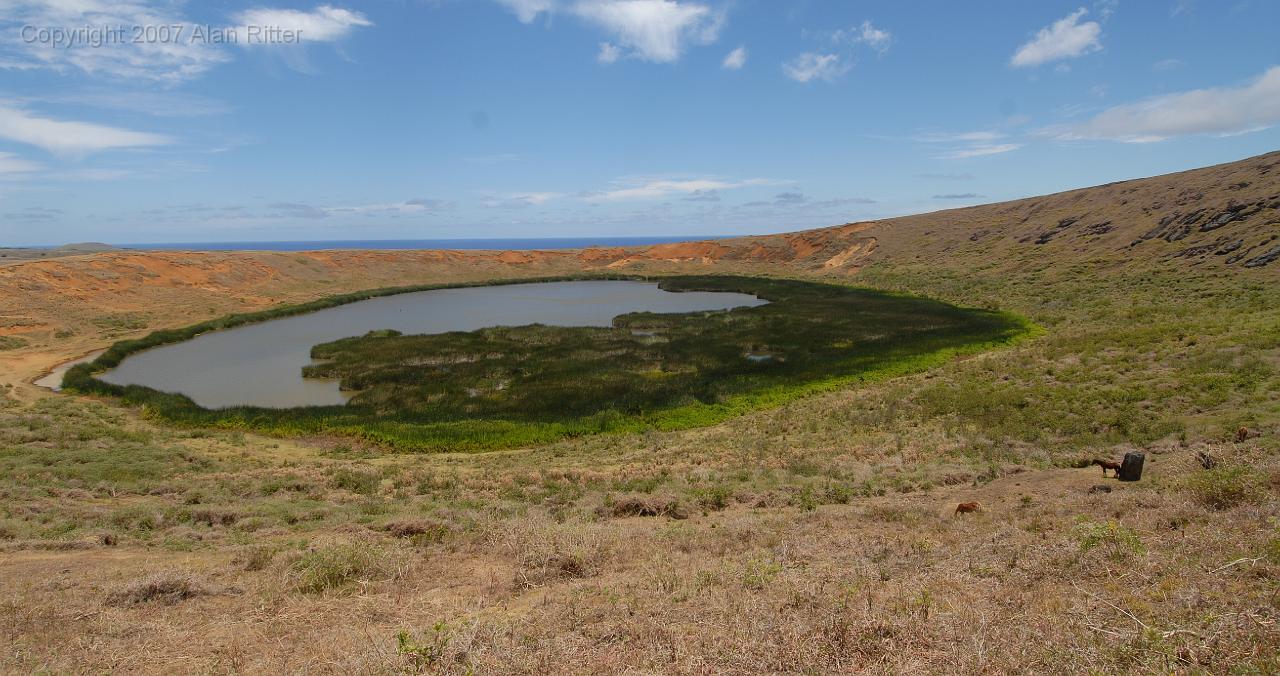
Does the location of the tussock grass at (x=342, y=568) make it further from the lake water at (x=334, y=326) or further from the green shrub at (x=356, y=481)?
the lake water at (x=334, y=326)

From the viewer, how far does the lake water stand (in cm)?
2734

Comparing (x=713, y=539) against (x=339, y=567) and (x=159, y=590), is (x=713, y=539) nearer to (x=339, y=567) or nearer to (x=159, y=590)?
(x=339, y=567)

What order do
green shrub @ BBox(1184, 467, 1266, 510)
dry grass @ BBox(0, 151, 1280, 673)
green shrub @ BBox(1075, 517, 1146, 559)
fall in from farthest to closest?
green shrub @ BBox(1184, 467, 1266, 510)
green shrub @ BBox(1075, 517, 1146, 559)
dry grass @ BBox(0, 151, 1280, 673)

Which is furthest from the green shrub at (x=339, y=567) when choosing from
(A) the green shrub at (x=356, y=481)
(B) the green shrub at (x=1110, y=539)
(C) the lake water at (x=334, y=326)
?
(C) the lake water at (x=334, y=326)

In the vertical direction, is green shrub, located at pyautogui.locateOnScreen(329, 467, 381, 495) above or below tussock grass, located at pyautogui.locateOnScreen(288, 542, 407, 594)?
below

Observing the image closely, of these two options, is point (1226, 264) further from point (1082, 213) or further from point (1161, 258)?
point (1082, 213)

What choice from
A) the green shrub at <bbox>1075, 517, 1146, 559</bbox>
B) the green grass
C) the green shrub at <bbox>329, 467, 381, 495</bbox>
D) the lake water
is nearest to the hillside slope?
the lake water

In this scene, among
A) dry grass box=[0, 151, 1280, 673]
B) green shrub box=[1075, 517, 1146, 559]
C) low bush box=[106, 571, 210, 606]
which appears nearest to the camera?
dry grass box=[0, 151, 1280, 673]

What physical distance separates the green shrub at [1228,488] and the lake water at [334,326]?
85.6 feet

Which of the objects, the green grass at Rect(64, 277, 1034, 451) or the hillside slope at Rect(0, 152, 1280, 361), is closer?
the green grass at Rect(64, 277, 1034, 451)

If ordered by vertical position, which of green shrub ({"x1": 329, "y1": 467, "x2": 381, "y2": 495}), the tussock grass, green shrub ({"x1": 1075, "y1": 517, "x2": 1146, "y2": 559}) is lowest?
green shrub ({"x1": 329, "y1": 467, "x2": 381, "y2": 495})

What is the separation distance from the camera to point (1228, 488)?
26.9ft

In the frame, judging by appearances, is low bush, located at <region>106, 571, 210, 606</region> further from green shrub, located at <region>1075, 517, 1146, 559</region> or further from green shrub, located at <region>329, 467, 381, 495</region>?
green shrub, located at <region>1075, 517, 1146, 559</region>

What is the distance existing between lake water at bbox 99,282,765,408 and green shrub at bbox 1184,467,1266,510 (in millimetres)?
26084
